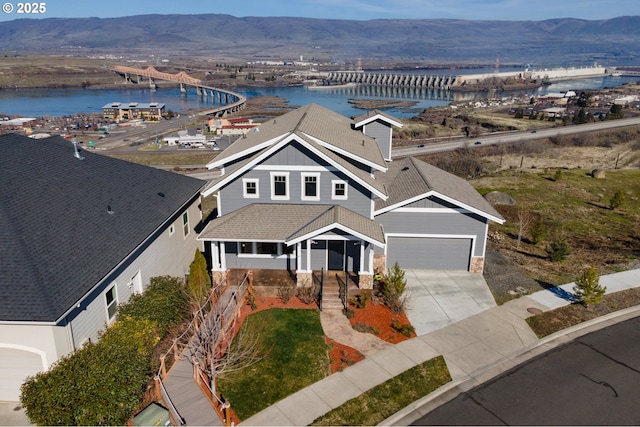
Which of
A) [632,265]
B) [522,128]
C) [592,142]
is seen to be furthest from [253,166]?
[522,128]

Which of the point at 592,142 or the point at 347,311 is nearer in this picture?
the point at 347,311

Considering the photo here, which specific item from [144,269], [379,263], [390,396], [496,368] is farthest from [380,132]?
[390,396]

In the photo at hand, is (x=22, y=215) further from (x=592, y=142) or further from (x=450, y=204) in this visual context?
(x=592, y=142)

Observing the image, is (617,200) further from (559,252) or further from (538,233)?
(559,252)

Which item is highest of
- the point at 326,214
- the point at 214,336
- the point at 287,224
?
the point at 326,214

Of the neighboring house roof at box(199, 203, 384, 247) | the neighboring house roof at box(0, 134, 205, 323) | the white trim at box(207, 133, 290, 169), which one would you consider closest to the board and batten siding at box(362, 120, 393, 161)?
the white trim at box(207, 133, 290, 169)
